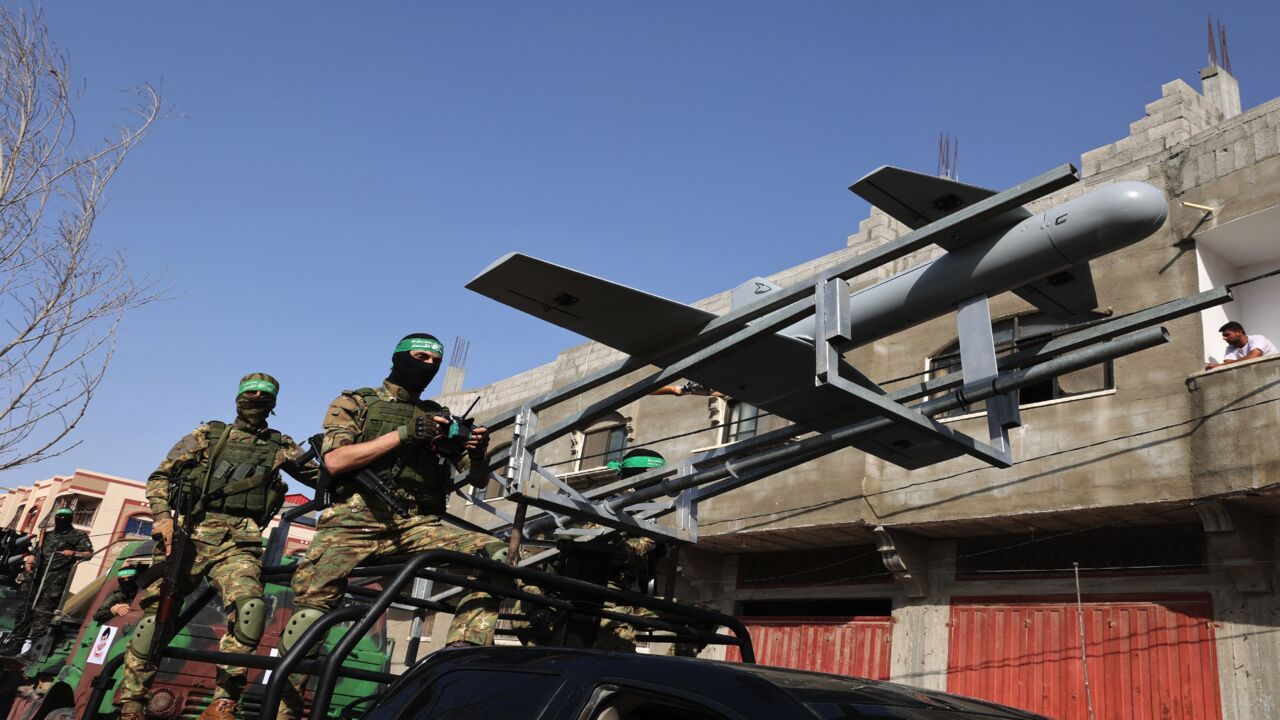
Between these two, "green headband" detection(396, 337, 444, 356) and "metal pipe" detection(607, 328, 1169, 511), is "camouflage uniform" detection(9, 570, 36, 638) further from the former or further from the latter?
"metal pipe" detection(607, 328, 1169, 511)

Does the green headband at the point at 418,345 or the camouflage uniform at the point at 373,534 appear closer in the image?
the camouflage uniform at the point at 373,534


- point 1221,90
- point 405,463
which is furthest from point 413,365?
point 1221,90

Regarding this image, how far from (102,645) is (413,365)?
13.5ft

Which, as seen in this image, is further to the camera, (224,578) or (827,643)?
(827,643)

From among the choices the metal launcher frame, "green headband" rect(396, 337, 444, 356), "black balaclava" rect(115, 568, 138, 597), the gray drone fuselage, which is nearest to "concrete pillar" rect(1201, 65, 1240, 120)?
the gray drone fuselage

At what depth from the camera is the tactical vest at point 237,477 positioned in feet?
19.5

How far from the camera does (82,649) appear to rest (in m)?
7.81

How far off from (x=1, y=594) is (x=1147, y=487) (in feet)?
41.3

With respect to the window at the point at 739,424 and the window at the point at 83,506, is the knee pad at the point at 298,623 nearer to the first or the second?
the window at the point at 739,424

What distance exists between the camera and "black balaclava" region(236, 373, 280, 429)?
630 cm

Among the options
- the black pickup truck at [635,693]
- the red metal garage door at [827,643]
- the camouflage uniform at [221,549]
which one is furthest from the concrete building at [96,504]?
the black pickup truck at [635,693]

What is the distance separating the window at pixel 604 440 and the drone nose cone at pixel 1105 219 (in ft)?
42.7

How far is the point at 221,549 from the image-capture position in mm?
5707

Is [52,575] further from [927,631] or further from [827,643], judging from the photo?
[927,631]
